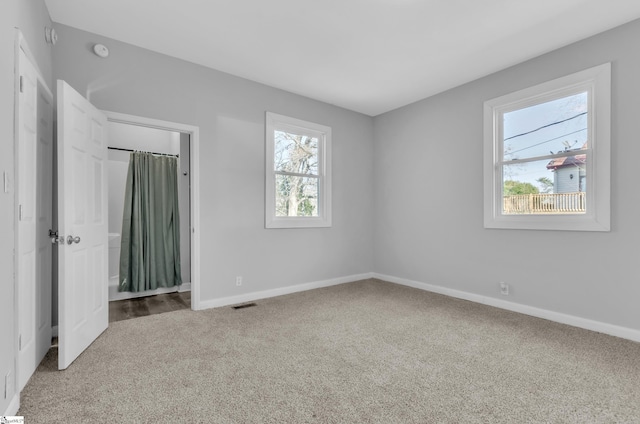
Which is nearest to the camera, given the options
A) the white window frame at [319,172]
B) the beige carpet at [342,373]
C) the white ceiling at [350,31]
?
the beige carpet at [342,373]

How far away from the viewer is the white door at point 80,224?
7.18 feet

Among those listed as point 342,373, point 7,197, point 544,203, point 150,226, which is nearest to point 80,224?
point 7,197

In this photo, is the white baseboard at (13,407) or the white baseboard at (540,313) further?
the white baseboard at (540,313)

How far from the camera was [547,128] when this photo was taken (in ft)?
10.6

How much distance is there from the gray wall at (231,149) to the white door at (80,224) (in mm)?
536

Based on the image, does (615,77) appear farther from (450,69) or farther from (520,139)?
(450,69)

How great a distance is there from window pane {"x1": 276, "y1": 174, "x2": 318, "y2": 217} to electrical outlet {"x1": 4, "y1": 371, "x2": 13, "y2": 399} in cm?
292

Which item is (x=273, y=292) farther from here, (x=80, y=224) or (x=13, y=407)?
(x=13, y=407)

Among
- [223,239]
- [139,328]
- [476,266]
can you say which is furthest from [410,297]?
[139,328]

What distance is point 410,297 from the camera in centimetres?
397

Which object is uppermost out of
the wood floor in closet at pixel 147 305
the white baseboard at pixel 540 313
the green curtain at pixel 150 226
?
the green curtain at pixel 150 226

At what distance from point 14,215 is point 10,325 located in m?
0.57

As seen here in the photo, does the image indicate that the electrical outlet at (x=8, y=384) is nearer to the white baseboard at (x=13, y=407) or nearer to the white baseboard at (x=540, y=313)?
the white baseboard at (x=13, y=407)

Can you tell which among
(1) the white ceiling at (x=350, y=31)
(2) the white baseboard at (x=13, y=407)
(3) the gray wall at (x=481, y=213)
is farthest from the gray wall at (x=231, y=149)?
(2) the white baseboard at (x=13, y=407)
